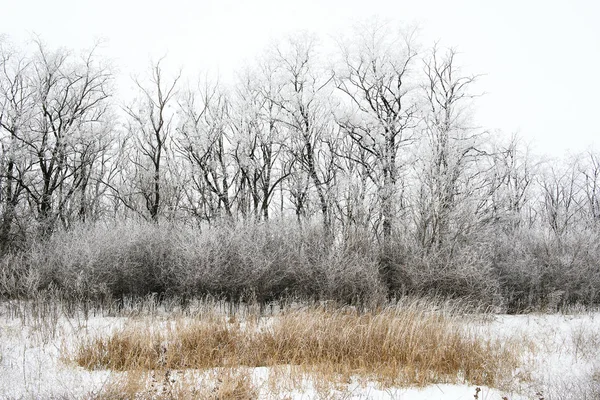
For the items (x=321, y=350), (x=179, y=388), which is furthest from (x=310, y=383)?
(x=179, y=388)

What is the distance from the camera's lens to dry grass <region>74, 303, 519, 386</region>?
841 cm

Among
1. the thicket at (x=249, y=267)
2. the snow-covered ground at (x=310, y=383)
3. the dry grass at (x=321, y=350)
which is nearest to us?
the snow-covered ground at (x=310, y=383)

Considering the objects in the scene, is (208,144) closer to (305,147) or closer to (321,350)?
(305,147)

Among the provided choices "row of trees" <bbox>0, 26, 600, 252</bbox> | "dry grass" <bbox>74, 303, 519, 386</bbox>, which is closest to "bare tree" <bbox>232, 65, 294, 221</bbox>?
"row of trees" <bbox>0, 26, 600, 252</bbox>

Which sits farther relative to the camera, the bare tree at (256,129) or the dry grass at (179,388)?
the bare tree at (256,129)

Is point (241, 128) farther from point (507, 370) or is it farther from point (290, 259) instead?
point (507, 370)

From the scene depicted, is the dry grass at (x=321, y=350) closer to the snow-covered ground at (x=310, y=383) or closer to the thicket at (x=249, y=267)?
the snow-covered ground at (x=310, y=383)

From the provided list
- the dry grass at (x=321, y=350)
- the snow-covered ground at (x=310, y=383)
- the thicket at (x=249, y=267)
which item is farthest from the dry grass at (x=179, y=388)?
the thicket at (x=249, y=267)

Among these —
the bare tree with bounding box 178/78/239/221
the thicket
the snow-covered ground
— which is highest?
the bare tree with bounding box 178/78/239/221

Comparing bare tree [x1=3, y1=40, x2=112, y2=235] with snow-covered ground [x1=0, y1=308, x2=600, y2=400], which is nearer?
snow-covered ground [x1=0, y1=308, x2=600, y2=400]

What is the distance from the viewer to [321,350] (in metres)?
9.44

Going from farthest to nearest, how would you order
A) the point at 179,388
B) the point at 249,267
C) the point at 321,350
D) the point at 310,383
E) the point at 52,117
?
the point at 52,117 → the point at 249,267 → the point at 321,350 → the point at 310,383 → the point at 179,388

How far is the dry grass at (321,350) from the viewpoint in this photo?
8406mm

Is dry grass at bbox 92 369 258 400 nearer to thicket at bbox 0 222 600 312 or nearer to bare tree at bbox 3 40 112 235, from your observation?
thicket at bbox 0 222 600 312
